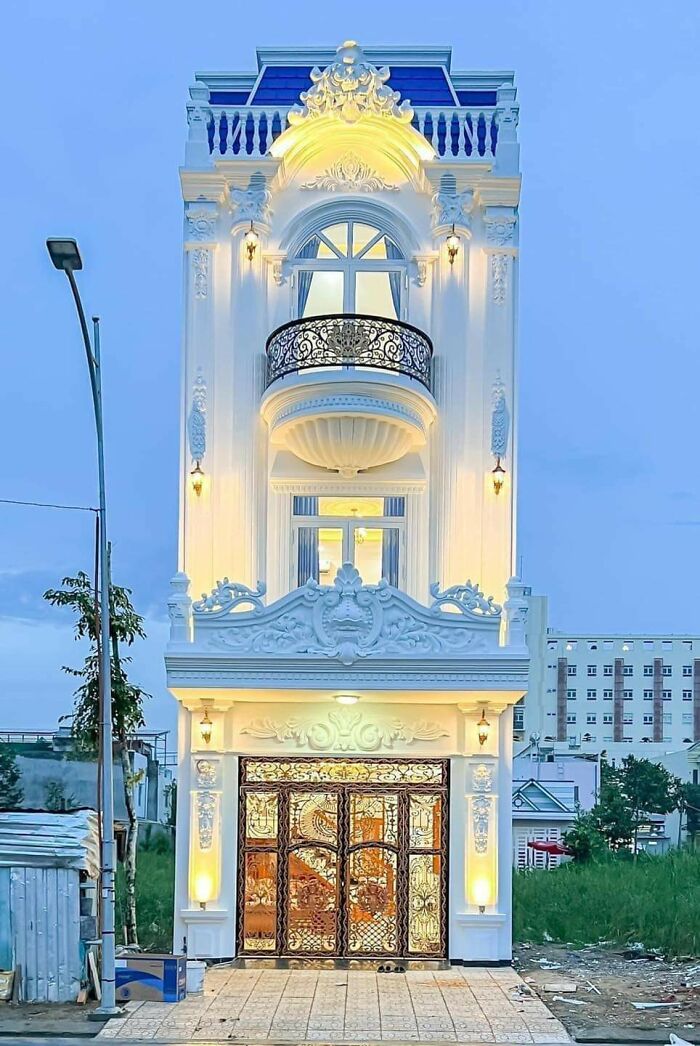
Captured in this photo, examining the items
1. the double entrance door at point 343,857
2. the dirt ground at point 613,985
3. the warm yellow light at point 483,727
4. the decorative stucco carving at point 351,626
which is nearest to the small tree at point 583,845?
the dirt ground at point 613,985

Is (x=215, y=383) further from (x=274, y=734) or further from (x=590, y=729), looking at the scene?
(x=590, y=729)

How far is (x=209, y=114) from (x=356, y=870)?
9480mm

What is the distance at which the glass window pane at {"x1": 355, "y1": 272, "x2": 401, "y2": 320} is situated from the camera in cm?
1539

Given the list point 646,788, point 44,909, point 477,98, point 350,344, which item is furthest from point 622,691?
point 44,909

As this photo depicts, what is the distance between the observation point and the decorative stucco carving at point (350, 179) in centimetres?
1548

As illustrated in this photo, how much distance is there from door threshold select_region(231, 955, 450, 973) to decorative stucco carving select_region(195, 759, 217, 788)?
2.01 meters

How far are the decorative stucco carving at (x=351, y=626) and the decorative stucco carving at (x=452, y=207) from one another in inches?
184

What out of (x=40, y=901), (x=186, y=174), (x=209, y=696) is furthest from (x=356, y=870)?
(x=186, y=174)

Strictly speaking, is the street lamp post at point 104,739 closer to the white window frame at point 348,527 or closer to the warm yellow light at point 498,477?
the white window frame at point 348,527

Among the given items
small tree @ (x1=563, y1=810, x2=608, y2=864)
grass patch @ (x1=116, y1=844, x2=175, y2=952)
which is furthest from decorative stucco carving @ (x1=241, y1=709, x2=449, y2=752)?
small tree @ (x1=563, y1=810, x2=608, y2=864)

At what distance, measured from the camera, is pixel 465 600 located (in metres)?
13.7

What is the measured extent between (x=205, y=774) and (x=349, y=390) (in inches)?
187

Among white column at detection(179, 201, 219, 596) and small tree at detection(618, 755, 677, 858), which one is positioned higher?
white column at detection(179, 201, 219, 596)

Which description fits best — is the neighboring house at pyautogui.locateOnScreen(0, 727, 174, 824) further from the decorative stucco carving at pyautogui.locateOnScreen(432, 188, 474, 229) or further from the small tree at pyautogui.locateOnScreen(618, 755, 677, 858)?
the small tree at pyautogui.locateOnScreen(618, 755, 677, 858)
